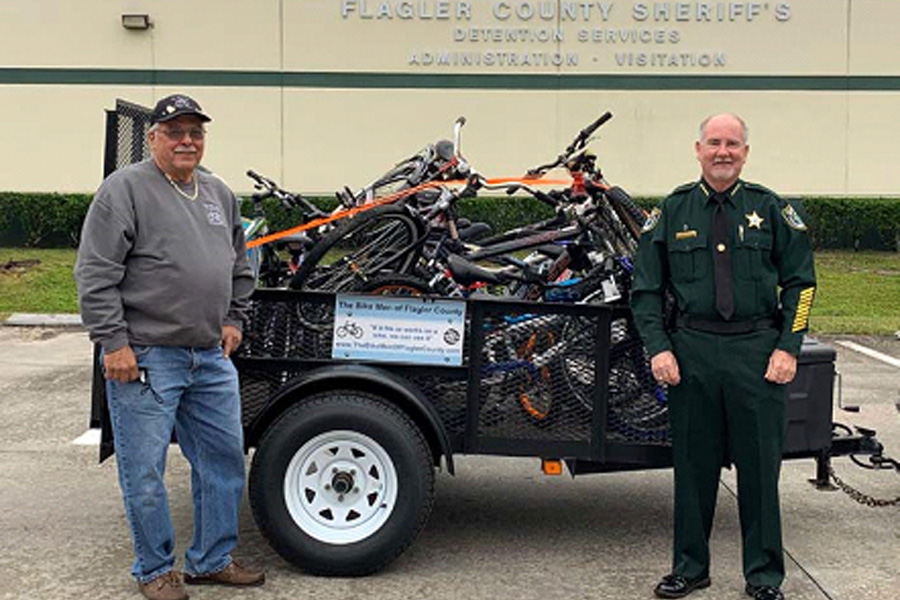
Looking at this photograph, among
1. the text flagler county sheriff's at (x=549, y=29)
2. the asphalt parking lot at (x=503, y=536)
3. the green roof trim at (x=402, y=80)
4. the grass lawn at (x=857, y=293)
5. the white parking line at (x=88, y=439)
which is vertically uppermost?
the text flagler county sheriff's at (x=549, y=29)

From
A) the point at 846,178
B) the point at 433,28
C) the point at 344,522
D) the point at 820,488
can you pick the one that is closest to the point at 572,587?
the point at 344,522

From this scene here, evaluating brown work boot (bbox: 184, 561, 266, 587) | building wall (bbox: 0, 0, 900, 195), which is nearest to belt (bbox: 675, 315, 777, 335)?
brown work boot (bbox: 184, 561, 266, 587)

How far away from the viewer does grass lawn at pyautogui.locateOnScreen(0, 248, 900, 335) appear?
13023 millimetres

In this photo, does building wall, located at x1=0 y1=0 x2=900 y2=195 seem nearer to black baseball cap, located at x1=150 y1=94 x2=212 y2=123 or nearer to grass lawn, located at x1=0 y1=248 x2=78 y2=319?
grass lawn, located at x1=0 y1=248 x2=78 y2=319

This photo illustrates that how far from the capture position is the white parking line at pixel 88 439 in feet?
22.6

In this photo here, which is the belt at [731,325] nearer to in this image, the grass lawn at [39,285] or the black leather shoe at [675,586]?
the black leather shoe at [675,586]

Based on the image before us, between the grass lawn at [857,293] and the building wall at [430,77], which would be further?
the building wall at [430,77]

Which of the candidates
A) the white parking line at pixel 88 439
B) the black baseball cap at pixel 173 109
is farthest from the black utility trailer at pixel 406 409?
the white parking line at pixel 88 439

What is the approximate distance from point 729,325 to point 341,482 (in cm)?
170

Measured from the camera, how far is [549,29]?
1852cm

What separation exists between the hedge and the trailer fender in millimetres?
13085

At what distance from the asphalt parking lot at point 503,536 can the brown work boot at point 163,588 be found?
128 mm

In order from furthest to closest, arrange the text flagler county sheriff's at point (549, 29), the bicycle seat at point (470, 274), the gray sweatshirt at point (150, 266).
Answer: the text flagler county sheriff's at point (549, 29) → the bicycle seat at point (470, 274) → the gray sweatshirt at point (150, 266)

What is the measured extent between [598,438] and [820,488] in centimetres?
167
